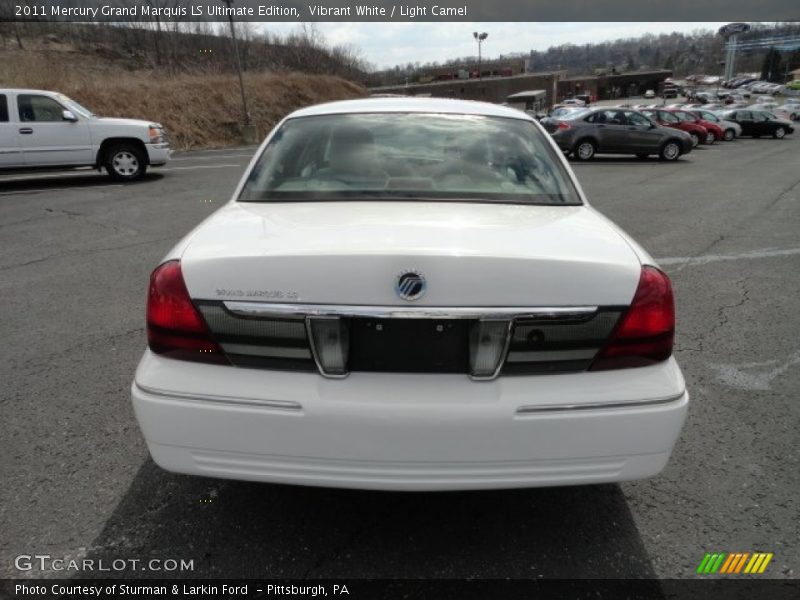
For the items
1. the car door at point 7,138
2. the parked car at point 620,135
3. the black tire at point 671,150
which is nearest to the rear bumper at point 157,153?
the car door at point 7,138

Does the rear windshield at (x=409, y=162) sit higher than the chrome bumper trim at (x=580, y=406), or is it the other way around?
the rear windshield at (x=409, y=162)

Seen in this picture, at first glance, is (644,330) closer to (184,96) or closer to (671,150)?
(671,150)

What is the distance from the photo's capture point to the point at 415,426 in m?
1.77

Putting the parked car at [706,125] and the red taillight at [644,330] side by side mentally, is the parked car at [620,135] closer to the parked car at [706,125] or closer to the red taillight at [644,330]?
the parked car at [706,125]

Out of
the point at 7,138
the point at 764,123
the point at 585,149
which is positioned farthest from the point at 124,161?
the point at 764,123

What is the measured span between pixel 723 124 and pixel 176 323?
36264mm

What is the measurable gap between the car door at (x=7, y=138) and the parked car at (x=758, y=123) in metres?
35.3

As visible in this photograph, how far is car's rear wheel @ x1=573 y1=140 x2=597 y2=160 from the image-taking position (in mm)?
20094

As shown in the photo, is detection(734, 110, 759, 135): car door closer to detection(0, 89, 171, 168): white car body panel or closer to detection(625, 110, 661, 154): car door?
detection(625, 110, 661, 154): car door

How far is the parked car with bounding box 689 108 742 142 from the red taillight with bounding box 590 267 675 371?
33.8 meters

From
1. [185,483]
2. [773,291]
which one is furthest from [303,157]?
[773,291]

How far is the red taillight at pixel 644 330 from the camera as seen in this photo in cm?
187

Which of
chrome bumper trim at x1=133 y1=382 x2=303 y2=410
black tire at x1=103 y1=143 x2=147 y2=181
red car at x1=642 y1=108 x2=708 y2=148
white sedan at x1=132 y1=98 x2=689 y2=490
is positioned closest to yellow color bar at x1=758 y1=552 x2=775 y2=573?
white sedan at x1=132 y1=98 x2=689 y2=490

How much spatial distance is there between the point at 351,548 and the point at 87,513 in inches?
43.3
